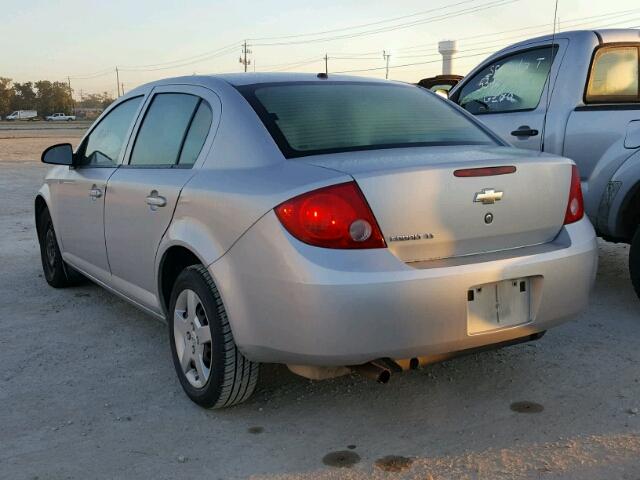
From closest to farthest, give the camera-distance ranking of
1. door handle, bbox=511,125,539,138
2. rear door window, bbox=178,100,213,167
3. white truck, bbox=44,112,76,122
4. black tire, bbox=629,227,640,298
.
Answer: rear door window, bbox=178,100,213,167 < black tire, bbox=629,227,640,298 < door handle, bbox=511,125,539,138 < white truck, bbox=44,112,76,122

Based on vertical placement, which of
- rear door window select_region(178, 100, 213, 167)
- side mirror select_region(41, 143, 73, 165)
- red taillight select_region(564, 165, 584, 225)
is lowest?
red taillight select_region(564, 165, 584, 225)

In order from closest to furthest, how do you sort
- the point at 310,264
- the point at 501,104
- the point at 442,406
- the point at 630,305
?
the point at 310,264 → the point at 442,406 → the point at 630,305 → the point at 501,104

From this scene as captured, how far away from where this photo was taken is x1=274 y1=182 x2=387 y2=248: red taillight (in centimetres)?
255

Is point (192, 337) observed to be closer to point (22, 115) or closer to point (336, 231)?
point (336, 231)

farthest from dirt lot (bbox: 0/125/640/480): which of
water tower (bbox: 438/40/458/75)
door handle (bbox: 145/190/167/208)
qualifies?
water tower (bbox: 438/40/458/75)

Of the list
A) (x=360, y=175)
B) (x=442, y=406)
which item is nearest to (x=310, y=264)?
(x=360, y=175)

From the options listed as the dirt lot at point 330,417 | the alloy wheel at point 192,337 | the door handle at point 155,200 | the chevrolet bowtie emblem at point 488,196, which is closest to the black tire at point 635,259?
the dirt lot at point 330,417

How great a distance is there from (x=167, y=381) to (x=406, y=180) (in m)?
1.78

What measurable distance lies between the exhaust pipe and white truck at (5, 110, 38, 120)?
113m

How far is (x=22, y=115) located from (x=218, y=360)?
375 ft

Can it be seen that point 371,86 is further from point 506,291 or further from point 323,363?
point 323,363

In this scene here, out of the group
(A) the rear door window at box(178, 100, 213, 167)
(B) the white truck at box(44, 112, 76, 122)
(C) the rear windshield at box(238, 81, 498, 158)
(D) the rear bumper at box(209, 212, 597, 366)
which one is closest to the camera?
(D) the rear bumper at box(209, 212, 597, 366)

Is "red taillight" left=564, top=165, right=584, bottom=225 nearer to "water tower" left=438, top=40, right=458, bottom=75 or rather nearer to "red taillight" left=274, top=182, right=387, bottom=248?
"red taillight" left=274, top=182, right=387, bottom=248

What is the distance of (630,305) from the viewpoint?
4.70 metres
